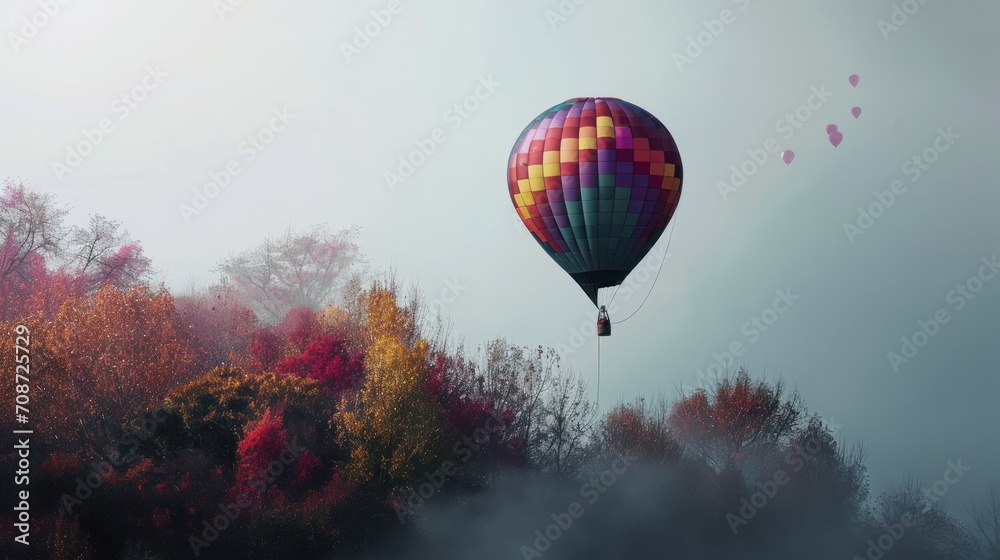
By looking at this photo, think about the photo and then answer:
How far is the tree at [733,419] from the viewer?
63562 millimetres

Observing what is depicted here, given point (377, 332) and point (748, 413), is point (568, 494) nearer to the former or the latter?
point (377, 332)

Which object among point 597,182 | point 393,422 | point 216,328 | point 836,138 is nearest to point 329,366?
point 393,422

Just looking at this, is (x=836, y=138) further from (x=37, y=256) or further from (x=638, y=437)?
(x=37, y=256)

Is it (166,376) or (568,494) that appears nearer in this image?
(166,376)

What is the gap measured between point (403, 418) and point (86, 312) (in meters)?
16.3

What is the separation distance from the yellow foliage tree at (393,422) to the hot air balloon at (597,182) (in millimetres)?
8737

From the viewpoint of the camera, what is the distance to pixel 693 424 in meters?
65.6

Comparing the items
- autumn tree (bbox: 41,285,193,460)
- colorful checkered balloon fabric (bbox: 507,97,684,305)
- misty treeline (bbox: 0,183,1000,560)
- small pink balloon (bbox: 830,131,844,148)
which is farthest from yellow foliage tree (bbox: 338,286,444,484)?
small pink balloon (bbox: 830,131,844,148)

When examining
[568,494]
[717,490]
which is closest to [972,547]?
[717,490]

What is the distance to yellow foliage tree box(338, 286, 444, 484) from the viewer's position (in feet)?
127

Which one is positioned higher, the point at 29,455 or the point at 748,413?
the point at 29,455

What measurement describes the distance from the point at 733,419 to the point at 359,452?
116ft

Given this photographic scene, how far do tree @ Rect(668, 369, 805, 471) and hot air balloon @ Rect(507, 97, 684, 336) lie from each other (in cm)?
2739

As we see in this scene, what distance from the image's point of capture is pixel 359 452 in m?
38.5
